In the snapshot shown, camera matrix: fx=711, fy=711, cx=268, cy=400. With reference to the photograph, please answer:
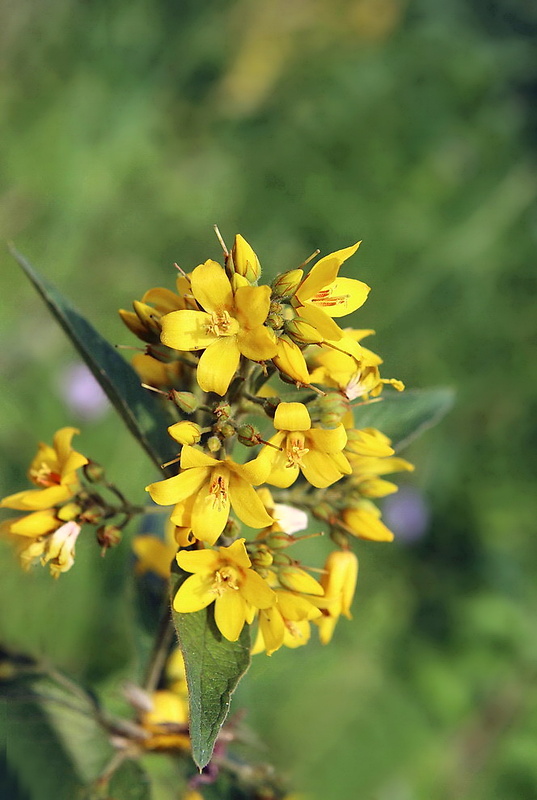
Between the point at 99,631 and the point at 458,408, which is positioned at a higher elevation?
the point at 99,631

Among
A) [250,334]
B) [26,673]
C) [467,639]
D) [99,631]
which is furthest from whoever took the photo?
[467,639]

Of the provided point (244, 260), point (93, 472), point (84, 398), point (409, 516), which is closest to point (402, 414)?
point (244, 260)

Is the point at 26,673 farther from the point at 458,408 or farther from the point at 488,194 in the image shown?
the point at 488,194

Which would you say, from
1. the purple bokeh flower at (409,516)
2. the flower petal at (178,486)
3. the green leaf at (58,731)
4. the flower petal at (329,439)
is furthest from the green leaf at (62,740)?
the purple bokeh flower at (409,516)

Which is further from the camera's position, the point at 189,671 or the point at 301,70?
the point at 301,70

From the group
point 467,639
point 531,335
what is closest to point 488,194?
point 531,335

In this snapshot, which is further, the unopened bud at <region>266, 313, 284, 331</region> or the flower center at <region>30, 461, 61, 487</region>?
the flower center at <region>30, 461, 61, 487</region>

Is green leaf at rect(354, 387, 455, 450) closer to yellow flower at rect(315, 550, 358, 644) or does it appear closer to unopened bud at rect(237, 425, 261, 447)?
yellow flower at rect(315, 550, 358, 644)

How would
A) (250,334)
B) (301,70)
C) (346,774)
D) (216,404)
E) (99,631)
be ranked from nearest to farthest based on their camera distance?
(250,334) < (216,404) < (99,631) < (346,774) < (301,70)

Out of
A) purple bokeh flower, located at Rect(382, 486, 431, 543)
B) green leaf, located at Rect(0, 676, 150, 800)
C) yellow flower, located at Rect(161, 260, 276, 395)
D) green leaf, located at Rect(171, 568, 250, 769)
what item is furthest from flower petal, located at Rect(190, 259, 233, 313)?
purple bokeh flower, located at Rect(382, 486, 431, 543)
